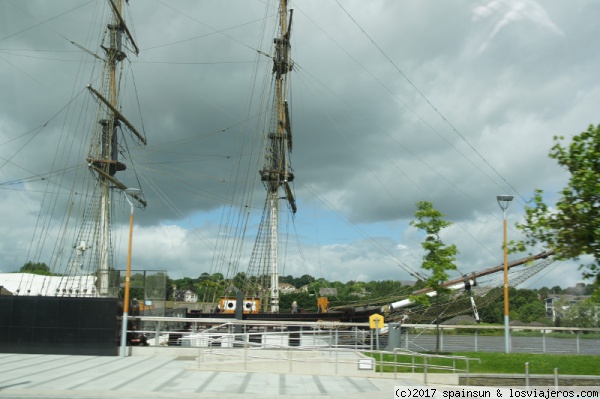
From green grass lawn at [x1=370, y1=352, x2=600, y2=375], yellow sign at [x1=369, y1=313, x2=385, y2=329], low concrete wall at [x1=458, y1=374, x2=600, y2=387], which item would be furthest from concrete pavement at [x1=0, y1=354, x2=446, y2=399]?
yellow sign at [x1=369, y1=313, x2=385, y2=329]

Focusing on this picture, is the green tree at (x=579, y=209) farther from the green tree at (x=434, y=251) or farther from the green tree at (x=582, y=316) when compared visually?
the green tree at (x=582, y=316)

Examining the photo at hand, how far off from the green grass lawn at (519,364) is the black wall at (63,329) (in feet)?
31.6

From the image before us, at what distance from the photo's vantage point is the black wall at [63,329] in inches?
808

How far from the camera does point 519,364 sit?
17656 millimetres

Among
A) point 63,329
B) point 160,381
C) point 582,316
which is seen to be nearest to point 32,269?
point 63,329

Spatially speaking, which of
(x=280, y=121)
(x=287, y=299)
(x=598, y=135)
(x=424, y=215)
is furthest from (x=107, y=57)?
(x=598, y=135)

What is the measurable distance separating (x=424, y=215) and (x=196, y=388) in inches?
466

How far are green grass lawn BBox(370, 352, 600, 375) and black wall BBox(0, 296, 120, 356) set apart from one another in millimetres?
9620

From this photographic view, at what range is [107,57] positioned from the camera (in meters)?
48.2

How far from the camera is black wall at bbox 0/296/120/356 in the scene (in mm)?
20531

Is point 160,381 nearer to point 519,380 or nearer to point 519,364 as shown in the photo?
point 519,380

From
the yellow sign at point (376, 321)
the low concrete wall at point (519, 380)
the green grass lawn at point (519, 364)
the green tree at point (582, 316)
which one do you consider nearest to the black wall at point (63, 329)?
the yellow sign at point (376, 321)

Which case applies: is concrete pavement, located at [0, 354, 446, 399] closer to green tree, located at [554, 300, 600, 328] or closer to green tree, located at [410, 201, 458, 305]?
green tree, located at [410, 201, 458, 305]

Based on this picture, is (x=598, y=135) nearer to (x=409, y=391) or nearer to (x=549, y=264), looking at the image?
(x=409, y=391)
